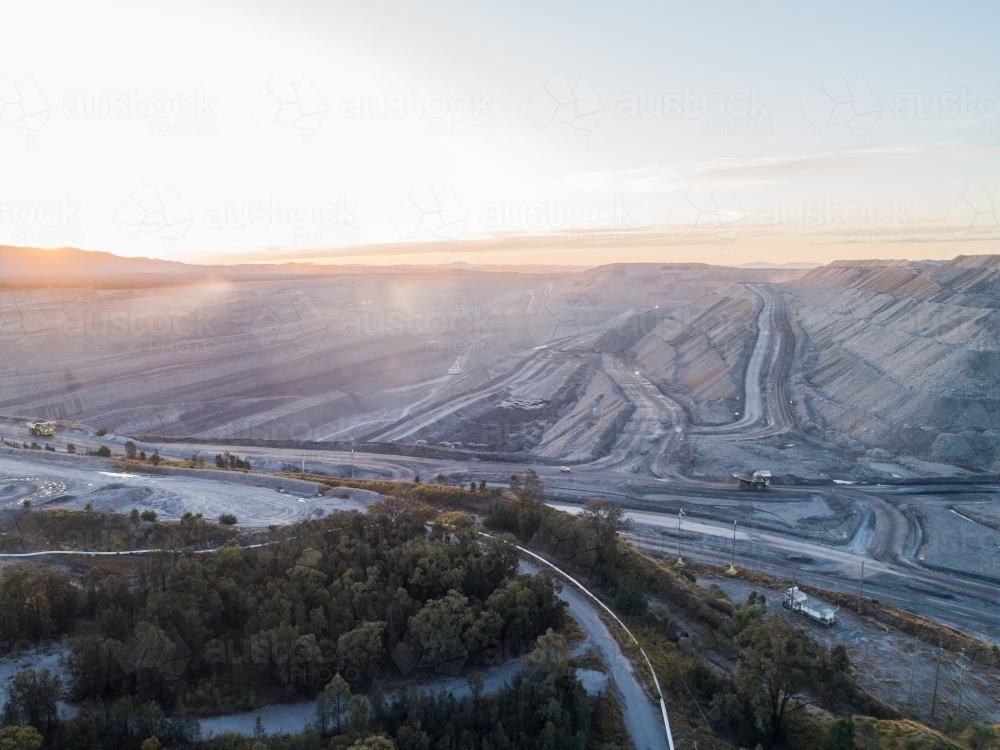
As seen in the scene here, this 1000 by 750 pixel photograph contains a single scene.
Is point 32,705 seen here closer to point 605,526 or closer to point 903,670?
point 605,526

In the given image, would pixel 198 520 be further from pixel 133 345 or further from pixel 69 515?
pixel 133 345

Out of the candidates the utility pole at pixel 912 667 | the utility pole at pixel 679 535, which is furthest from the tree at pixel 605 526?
the utility pole at pixel 912 667

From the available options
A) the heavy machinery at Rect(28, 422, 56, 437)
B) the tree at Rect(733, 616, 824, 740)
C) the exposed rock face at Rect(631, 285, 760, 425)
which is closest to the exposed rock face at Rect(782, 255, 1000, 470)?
the exposed rock face at Rect(631, 285, 760, 425)

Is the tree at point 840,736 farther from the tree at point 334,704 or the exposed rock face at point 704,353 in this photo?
the exposed rock face at point 704,353

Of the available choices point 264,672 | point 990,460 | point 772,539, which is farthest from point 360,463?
point 990,460

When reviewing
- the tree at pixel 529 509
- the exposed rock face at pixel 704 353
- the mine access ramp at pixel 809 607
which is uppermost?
the exposed rock face at pixel 704 353

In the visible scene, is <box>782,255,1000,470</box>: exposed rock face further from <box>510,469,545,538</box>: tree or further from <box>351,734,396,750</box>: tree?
<box>351,734,396,750</box>: tree
